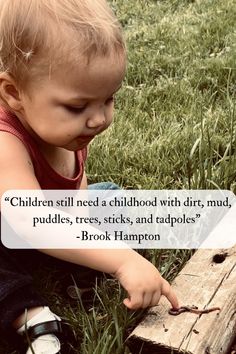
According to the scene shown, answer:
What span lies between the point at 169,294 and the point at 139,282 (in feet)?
0.33

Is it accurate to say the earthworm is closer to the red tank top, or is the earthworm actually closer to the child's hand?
the child's hand

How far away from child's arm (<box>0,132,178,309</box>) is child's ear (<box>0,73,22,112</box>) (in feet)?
0.37

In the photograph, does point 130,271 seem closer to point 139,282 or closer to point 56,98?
point 139,282

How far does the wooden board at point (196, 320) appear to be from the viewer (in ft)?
5.22

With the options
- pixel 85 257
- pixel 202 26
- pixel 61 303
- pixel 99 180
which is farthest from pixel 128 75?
pixel 85 257

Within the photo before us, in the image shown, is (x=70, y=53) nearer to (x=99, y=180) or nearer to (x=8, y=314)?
(x=8, y=314)

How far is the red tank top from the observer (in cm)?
178

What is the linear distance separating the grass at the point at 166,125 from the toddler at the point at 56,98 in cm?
12

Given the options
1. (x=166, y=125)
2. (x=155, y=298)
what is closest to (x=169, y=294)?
(x=155, y=298)

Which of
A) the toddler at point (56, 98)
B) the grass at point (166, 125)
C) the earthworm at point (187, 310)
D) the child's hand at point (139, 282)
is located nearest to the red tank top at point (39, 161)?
the toddler at point (56, 98)

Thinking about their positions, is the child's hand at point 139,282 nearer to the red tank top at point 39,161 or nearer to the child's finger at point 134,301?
the child's finger at point 134,301

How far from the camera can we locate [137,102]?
315 centimetres

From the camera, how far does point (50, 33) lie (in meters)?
1.60

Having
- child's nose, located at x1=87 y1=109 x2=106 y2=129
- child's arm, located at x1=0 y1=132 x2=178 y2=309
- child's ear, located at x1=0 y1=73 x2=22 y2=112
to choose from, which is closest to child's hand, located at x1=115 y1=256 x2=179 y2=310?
child's arm, located at x1=0 y1=132 x2=178 y2=309
